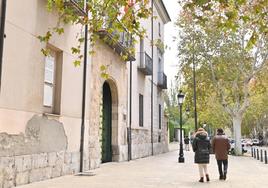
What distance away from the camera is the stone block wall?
324 inches

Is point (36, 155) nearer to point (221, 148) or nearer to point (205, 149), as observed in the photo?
point (205, 149)

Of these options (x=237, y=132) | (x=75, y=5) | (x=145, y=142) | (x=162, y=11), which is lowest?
(x=145, y=142)

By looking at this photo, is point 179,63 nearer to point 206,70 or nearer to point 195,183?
point 206,70

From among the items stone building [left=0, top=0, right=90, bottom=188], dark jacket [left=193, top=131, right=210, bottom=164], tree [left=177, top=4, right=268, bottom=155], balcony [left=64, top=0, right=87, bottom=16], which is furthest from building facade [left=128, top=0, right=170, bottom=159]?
dark jacket [left=193, top=131, right=210, bottom=164]

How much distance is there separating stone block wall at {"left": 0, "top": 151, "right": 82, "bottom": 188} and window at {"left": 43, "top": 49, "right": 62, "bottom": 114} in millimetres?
1410

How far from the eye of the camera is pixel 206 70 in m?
27.2

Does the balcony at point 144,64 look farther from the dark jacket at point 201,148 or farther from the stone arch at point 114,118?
the dark jacket at point 201,148

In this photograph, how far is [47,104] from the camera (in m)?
10.6

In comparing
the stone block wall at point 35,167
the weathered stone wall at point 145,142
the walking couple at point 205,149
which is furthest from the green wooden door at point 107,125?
the walking couple at point 205,149

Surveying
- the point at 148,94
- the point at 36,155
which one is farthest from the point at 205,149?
the point at 148,94

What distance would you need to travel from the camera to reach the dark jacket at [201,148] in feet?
33.8

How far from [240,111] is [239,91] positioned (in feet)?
5.75

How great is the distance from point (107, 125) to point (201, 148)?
7.22 metres

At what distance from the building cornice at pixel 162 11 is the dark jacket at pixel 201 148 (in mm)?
17194
